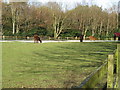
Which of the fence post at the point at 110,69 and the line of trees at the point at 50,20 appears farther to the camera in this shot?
the line of trees at the point at 50,20

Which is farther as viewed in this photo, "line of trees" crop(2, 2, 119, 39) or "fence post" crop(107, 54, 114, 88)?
"line of trees" crop(2, 2, 119, 39)

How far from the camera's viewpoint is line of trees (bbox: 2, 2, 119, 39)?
4972 centimetres

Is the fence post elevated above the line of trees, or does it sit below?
below

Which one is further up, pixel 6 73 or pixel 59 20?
pixel 59 20

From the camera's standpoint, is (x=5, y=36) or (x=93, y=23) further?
(x=93, y=23)

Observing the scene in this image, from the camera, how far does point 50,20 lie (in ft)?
167

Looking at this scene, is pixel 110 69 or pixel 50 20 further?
pixel 50 20

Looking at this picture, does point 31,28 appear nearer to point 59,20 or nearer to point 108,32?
point 59,20

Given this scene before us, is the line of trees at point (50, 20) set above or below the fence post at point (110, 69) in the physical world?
above

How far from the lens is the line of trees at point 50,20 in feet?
163

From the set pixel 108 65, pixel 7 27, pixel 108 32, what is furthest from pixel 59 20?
pixel 108 65

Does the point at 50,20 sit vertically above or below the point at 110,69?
above

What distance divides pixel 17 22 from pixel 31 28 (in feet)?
12.1

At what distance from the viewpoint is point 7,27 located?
50312 mm
